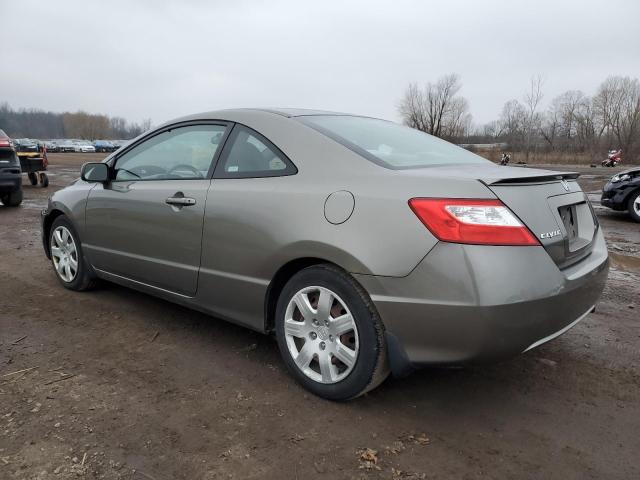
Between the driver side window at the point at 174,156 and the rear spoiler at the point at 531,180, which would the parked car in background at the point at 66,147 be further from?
the rear spoiler at the point at 531,180

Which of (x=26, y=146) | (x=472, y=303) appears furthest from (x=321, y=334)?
(x=26, y=146)

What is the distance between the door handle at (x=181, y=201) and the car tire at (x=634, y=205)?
341 inches

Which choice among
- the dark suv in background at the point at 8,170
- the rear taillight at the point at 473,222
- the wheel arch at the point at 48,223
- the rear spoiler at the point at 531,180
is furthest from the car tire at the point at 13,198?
the rear spoiler at the point at 531,180

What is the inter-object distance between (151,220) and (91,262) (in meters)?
1.03

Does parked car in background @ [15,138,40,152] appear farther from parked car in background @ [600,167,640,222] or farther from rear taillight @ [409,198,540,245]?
rear taillight @ [409,198,540,245]

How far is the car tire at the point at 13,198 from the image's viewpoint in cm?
1012

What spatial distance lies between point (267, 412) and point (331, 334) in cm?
49

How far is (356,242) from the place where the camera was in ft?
7.56

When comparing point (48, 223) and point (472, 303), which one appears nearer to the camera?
point (472, 303)

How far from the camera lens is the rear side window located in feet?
9.12

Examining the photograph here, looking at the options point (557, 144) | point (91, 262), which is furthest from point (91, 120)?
point (91, 262)

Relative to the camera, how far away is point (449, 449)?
219 centimetres

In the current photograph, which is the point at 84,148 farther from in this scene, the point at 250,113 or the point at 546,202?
the point at 546,202

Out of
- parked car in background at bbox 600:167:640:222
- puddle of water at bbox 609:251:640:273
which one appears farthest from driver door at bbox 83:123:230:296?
parked car in background at bbox 600:167:640:222
